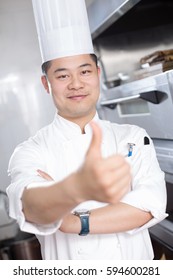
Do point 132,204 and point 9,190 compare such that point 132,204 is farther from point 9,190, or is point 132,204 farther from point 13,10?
point 13,10

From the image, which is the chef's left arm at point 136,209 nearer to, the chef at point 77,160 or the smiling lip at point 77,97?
the chef at point 77,160

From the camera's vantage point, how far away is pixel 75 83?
77 cm

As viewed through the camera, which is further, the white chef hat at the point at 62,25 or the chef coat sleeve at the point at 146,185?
the white chef hat at the point at 62,25

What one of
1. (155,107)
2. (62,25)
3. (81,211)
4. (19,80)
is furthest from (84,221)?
(19,80)

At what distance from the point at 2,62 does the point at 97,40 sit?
0.37 meters

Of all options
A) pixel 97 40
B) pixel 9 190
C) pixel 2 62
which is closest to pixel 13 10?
pixel 2 62

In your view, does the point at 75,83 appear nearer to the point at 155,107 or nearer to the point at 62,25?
the point at 62,25

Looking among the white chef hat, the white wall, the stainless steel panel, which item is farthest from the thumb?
the white wall

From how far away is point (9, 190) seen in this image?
70cm

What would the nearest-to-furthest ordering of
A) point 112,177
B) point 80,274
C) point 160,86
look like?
point 112,177
point 80,274
point 160,86

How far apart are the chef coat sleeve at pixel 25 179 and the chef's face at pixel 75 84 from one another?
0.11m

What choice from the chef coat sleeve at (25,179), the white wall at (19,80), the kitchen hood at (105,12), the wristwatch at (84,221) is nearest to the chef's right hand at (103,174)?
the chef coat sleeve at (25,179)

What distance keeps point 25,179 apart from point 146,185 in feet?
0.76

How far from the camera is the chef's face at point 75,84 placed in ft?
2.54
